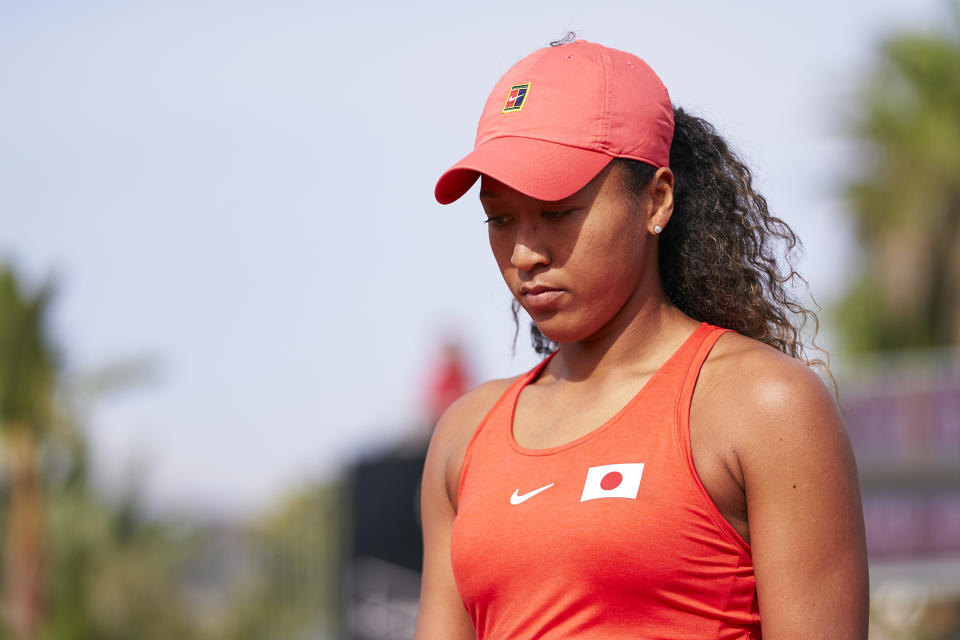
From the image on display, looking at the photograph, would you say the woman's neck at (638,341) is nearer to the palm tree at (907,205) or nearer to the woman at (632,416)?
the woman at (632,416)

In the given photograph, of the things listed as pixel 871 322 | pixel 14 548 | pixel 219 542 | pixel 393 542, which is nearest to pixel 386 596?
pixel 393 542

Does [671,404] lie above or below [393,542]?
above

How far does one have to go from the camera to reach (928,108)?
15.1 meters

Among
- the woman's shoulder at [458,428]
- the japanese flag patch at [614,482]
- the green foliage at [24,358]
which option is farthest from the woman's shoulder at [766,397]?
the green foliage at [24,358]

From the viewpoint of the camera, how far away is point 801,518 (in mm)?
1946

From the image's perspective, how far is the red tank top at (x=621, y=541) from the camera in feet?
6.46

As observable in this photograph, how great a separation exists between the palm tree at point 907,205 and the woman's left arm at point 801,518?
13881 mm

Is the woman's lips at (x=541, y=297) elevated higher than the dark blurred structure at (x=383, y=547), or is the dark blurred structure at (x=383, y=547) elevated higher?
the woman's lips at (x=541, y=297)

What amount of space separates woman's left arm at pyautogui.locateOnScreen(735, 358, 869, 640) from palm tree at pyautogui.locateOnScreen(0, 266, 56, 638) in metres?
8.95

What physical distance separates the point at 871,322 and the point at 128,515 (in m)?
8.94

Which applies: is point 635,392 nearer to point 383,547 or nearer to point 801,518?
point 801,518

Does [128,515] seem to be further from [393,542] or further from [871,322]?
[871,322]

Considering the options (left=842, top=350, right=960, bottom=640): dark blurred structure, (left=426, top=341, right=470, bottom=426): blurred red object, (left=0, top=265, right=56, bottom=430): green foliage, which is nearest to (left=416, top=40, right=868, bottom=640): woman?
(left=842, top=350, right=960, bottom=640): dark blurred structure

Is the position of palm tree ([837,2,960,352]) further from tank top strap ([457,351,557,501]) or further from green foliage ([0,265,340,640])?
tank top strap ([457,351,557,501])
